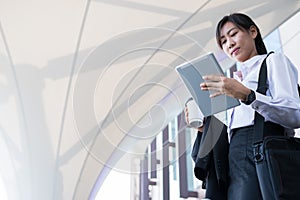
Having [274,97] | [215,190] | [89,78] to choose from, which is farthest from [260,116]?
[89,78]

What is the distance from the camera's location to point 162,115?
49.1 inches

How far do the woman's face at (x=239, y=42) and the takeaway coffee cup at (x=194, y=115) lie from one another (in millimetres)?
160

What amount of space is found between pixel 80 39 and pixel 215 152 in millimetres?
1902

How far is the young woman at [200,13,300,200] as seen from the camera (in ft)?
2.35

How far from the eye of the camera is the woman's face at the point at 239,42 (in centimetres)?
88

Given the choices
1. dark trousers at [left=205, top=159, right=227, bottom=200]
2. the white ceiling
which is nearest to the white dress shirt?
dark trousers at [left=205, top=159, right=227, bottom=200]

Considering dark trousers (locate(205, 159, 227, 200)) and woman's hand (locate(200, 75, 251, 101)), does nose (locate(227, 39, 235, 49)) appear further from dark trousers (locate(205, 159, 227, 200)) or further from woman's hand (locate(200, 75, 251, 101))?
dark trousers (locate(205, 159, 227, 200))

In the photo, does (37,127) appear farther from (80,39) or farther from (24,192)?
(80,39)

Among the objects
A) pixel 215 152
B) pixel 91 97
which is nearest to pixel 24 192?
pixel 91 97

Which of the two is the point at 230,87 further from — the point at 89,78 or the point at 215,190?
the point at 89,78

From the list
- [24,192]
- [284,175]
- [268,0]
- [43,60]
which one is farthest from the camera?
[24,192]

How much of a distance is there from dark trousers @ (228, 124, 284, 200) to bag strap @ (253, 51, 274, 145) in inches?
0.5

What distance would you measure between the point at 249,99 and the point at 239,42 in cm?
22

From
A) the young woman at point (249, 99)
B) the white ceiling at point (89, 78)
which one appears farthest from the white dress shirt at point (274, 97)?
the white ceiling at point (89, 78)
